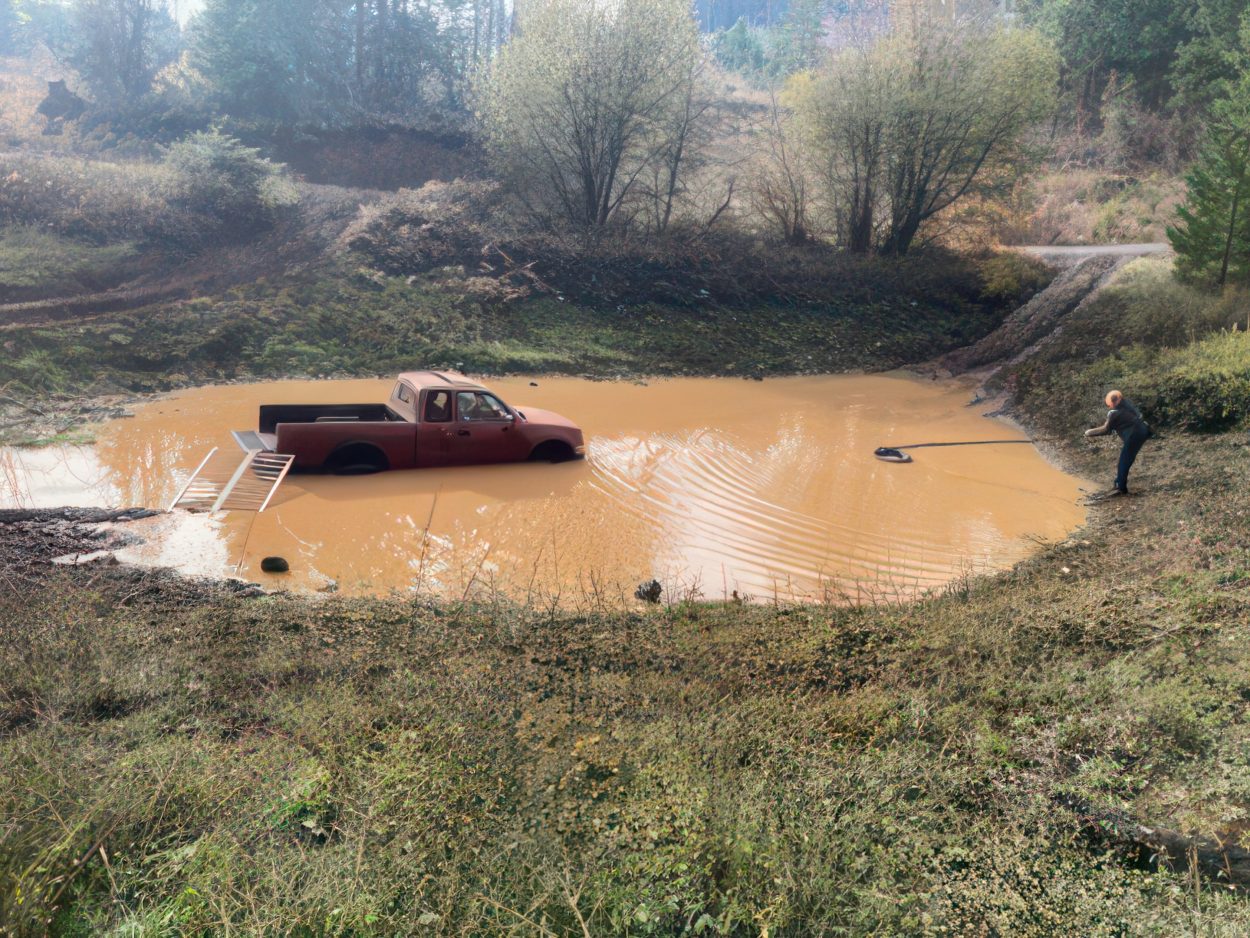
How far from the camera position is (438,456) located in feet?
40.7

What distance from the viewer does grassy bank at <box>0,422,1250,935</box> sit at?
431 centimetres

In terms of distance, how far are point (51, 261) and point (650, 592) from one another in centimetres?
2117

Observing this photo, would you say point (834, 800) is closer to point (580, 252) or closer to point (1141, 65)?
point (580, 252)

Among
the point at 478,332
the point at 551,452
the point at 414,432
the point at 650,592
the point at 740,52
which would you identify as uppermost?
the point at 740,52

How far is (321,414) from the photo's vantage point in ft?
42.3

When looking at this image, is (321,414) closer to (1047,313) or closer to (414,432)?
(414,432)

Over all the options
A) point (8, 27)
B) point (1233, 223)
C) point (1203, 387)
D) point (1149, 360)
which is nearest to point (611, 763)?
point (1203, 387)

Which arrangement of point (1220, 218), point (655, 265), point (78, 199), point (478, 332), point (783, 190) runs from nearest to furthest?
point (1220, 218), point (478, 332), point (78, 199), point (655, 265), point (783, 190)

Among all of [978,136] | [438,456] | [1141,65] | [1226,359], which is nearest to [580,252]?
[978,136]

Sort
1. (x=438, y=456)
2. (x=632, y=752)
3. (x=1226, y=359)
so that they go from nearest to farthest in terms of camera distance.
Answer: (x=632, y=752), (x=438, y=456), (x=1226, y=359)

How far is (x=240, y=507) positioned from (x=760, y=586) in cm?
685

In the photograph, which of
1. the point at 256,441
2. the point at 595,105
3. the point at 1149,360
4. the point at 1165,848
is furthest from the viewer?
the point at 595,105

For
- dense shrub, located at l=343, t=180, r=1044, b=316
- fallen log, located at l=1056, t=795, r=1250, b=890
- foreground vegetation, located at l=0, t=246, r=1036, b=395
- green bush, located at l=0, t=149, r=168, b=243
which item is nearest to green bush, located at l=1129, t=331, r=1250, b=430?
foreground vegetation, located at l=0, t=246, r=1036, b=395

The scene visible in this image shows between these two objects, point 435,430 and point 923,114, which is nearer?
point 435,430
